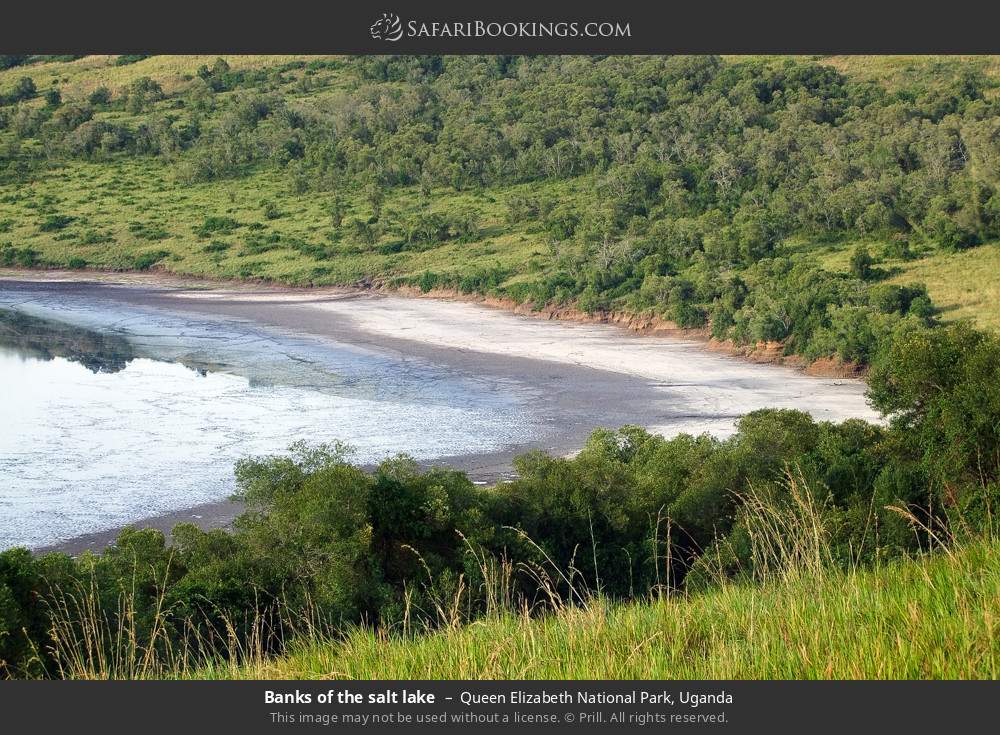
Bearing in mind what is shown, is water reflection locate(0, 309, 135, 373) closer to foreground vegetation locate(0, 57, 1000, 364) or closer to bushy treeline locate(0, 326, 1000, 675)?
foreground vegetation locate(0, 57, 1000, 364)

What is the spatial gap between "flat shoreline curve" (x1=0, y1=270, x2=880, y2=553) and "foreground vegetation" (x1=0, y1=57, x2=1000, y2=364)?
74.8 inches

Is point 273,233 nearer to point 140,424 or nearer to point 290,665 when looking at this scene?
point 140,424

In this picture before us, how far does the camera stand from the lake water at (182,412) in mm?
23375

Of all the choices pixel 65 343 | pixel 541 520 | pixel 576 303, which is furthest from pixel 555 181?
pixel 541 520

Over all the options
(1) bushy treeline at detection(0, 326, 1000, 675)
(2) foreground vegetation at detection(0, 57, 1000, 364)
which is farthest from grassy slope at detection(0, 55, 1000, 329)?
(1) bushy treeline at detection(0, 326, 1000, 675)

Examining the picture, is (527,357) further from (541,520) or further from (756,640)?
(756,640)

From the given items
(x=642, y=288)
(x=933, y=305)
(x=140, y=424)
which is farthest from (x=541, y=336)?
(x=140, y=424)

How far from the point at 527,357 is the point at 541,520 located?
2287 cm

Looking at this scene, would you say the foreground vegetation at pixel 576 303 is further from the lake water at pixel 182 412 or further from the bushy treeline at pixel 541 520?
the lake water at pixel 182 412

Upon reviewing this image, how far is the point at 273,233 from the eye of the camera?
61.7 metres

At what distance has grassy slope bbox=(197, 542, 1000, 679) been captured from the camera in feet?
14.1

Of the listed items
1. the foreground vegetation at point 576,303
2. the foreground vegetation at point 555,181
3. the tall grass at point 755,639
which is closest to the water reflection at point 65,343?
the foreground vegetation at point 576,303

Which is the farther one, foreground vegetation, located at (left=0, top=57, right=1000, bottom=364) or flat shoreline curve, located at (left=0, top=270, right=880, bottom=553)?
foreground vegetation, located at (left=0, top=57, right=1000, bottom=364)

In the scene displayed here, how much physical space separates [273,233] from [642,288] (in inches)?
911
